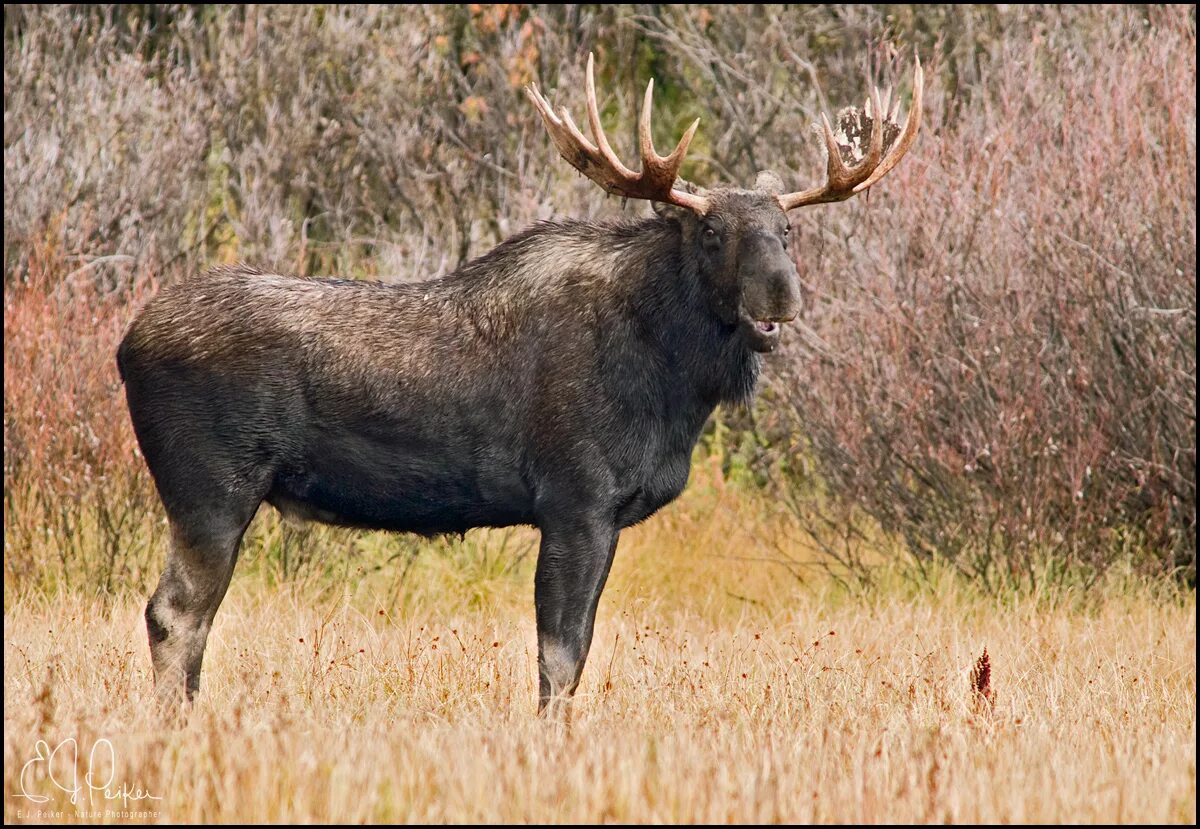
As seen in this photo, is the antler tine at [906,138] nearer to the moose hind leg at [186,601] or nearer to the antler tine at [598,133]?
the antler tine at [598,133]

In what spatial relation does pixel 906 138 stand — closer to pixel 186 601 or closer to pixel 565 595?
pixel 565 595

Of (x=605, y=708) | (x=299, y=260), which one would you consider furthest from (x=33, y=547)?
(x=605, y=708)

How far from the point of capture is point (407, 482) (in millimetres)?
6109

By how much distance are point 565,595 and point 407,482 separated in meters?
0.71

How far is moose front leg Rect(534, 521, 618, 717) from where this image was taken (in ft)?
19.6

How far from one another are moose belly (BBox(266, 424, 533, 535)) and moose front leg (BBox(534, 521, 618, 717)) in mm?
263

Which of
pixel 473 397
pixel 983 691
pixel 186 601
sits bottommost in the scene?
pixel 983 691

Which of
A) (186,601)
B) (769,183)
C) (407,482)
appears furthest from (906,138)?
(186,601)

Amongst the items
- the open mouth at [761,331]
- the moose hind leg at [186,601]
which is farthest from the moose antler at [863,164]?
the moose hind leg at [186,601]

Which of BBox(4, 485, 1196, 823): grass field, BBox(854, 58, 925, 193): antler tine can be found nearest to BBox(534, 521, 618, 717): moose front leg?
BBox(4, 485, 1196, 823): grass field

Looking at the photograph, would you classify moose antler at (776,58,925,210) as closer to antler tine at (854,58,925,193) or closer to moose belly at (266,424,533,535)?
antler tine at (854,58,925,193)

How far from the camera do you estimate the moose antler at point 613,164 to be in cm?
613

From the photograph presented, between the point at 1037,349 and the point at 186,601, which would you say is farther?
the point at 1037,349
